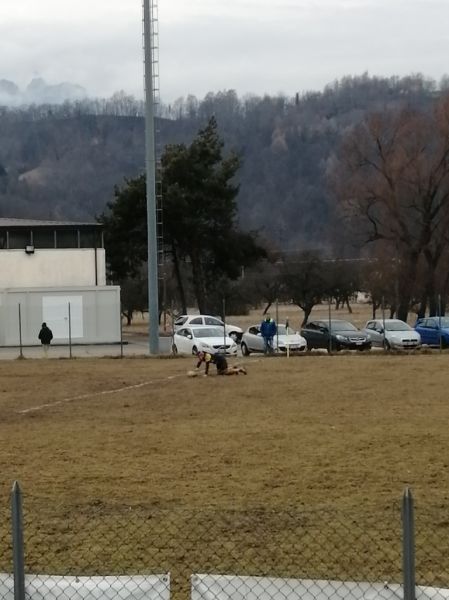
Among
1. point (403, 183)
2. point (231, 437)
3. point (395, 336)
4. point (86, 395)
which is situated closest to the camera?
point (231, 437)

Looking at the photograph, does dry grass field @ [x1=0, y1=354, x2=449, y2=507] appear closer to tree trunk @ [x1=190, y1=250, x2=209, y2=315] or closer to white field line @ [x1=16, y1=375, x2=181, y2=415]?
white field line @ [x1=16, y1=375, x2=181, y2=415]

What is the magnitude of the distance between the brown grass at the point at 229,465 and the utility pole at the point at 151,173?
11644mm

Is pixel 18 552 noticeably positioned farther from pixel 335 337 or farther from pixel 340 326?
pixel 340 326

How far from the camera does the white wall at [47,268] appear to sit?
2047 inches

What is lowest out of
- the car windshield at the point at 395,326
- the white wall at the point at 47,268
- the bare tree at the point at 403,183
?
the car windshield at the point at 395,326

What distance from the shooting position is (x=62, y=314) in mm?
48188

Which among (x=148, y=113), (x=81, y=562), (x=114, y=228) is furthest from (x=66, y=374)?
(x=114, y=228)

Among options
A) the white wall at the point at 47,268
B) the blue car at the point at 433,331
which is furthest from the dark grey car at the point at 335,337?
the white wall at the point at 47,268

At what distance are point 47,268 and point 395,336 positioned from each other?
780 inches

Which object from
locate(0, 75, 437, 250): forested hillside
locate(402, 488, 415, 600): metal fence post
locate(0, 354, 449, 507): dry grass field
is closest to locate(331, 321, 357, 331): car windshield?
locate(0, 354, 449, 507): dry grass field

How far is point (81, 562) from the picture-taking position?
875cm

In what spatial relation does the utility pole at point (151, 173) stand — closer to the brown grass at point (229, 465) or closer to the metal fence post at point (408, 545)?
the brown grass at point (229, 465)

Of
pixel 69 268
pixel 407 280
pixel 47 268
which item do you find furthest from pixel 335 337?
pixel 407 280

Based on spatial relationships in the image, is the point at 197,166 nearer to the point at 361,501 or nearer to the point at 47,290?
the point at 47,290
